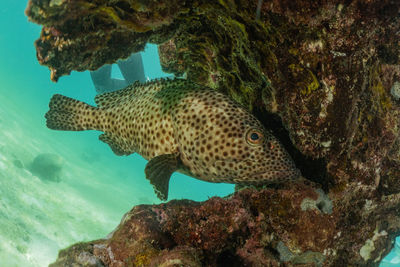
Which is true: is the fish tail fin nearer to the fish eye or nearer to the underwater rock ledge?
the underwater rock ledge

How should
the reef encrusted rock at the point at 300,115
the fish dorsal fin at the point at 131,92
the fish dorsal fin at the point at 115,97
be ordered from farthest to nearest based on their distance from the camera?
the fish dorsal fin at the point at 115,97 < the fish dorsal fin at the point at 131,92 < the reef encrusted rock at the point at 300,115

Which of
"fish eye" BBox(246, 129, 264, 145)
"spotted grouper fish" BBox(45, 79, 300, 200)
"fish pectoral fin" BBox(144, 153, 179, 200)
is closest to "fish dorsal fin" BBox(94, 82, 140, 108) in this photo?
"spotted grouper fish" BBox(45, 79, 300, 200)

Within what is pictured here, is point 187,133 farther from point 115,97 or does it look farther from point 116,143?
point 115,97

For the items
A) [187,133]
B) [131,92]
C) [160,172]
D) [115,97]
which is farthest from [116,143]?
[187,133]

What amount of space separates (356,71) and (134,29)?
2.70 meters

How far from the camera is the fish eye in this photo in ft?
10.2

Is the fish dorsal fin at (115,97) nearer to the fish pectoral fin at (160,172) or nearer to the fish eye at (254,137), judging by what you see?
the fish pectoral fin at (160,172)

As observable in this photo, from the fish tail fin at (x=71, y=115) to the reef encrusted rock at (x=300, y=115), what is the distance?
103cm

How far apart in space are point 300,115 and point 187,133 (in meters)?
1.44

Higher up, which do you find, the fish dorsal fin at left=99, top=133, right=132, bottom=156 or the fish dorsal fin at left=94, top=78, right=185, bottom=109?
the fish dorsal fin at left=94, top=78, right=185, bottom=109

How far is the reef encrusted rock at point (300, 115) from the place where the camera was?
2764mm


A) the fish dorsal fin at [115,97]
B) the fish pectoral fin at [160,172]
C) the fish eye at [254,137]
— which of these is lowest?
the fish pectoral fin at [160,172]

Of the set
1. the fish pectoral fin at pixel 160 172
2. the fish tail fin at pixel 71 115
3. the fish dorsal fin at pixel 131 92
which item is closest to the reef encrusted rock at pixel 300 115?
the fish pectoral fin at pixel 160 172

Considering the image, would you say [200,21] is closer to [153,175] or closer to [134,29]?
[134,29]
